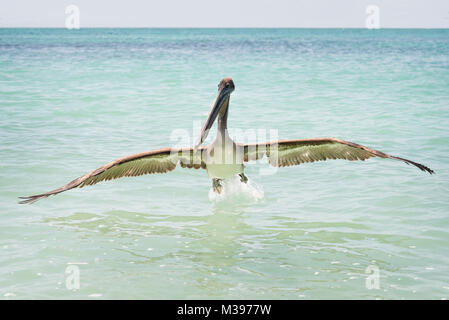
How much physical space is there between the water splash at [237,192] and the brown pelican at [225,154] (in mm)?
871

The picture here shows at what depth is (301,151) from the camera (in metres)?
9.00

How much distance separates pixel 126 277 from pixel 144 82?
80.8 ft

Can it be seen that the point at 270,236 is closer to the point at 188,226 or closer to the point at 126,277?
the point at 188,226

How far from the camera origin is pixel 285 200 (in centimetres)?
1018

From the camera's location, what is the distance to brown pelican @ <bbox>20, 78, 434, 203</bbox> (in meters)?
8.38

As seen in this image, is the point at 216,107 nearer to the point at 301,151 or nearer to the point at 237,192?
the point at 301,151

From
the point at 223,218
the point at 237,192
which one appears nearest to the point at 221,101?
the point at 223,218

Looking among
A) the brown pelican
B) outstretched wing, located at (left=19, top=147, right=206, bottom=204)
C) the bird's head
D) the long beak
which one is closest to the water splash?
the brown pelican

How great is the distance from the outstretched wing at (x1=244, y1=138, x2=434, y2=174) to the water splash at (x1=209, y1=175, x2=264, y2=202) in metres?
0.91

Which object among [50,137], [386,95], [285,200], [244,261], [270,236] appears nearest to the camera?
[244,261]

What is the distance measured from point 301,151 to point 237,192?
1.77m

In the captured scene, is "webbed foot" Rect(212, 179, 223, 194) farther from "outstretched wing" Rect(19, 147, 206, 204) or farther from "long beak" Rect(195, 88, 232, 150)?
"long beak" Rect(195, 88, 232, 150)
